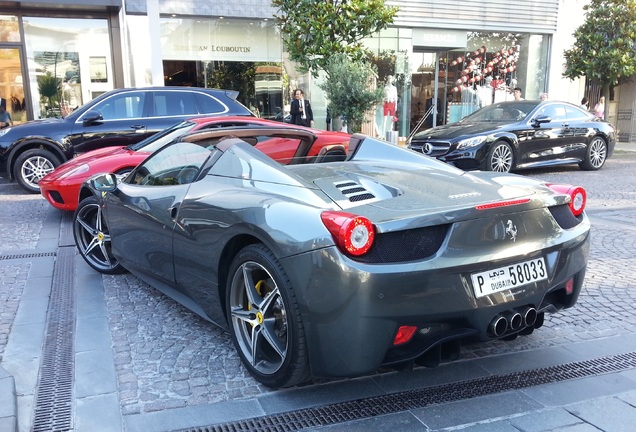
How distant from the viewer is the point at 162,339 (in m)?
3.80

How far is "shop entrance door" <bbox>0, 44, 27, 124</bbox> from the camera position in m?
14.4

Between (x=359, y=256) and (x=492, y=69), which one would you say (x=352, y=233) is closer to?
(x=359, y=256)

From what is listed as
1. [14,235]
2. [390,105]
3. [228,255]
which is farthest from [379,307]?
[390,105]

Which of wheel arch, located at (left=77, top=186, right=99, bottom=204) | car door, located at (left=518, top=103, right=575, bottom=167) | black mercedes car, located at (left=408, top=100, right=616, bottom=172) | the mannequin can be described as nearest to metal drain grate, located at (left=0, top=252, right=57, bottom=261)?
wheel arch, located at (left=77, top=186, right=99, bottom=204)

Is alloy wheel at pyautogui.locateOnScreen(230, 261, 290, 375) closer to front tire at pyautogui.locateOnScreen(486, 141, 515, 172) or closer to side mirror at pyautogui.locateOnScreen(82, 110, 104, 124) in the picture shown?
side mirror at pyautogui.locateOnScreen(82, 110, 104, 124)

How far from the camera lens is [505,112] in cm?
1188

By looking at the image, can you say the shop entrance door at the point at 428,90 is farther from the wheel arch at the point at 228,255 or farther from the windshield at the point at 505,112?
the wheel arch at the point at 228,255

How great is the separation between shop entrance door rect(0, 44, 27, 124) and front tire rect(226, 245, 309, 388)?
1367 cm

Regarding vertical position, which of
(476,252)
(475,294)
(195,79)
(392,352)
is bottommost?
(392,352)

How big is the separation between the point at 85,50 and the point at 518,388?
1489 centimetres

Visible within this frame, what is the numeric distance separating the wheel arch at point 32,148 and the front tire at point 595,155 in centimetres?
1066

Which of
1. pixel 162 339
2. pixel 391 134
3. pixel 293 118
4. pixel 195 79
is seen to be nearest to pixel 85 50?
pixel 195 79

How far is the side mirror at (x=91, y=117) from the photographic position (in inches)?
373

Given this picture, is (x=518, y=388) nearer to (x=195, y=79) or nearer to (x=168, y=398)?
(x=168, y=398)
